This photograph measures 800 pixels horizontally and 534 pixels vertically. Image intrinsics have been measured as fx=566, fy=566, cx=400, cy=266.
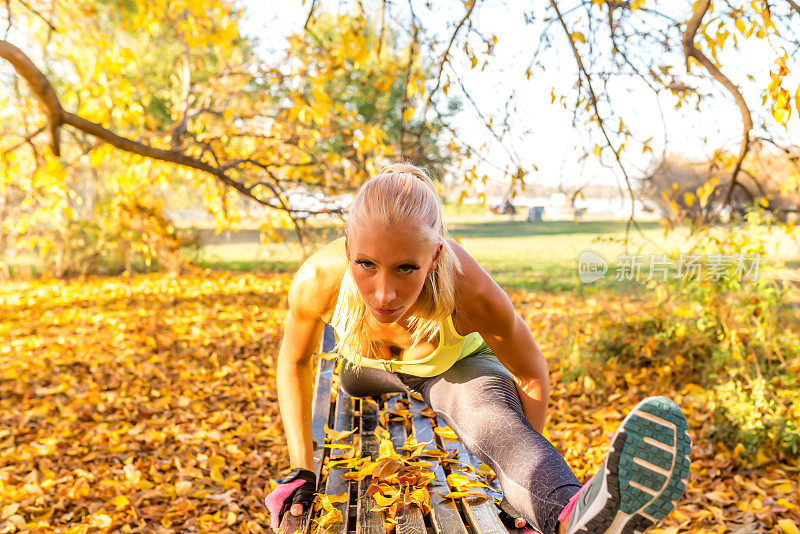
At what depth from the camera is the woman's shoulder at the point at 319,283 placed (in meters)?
1.95

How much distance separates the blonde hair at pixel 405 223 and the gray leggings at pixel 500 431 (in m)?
0.23

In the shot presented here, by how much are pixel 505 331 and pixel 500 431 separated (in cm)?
32

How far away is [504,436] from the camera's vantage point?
1.80 metres

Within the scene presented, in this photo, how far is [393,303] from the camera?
1.59 meters

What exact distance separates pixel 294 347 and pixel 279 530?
60 centimetres

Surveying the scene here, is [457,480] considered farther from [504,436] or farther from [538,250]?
[538,250]

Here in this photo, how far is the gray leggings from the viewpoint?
1.55 m

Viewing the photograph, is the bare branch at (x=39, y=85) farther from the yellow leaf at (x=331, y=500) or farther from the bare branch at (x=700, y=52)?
the bare branch at (x=700, y=52)

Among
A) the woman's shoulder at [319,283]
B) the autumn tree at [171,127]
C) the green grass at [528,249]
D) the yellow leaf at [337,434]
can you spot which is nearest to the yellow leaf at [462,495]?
the yellow leaf at [337,434]

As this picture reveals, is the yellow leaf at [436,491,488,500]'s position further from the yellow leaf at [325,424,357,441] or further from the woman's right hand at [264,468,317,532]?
the yellow leaf at [325,424,357,441]

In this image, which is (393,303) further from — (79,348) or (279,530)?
(79,348)

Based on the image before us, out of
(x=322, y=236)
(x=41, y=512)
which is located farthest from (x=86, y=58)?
(x=41, y=512)

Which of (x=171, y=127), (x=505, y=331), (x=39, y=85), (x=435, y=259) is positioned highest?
(x=171, y=127)

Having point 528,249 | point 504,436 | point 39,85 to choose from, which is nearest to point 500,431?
point 504,436
